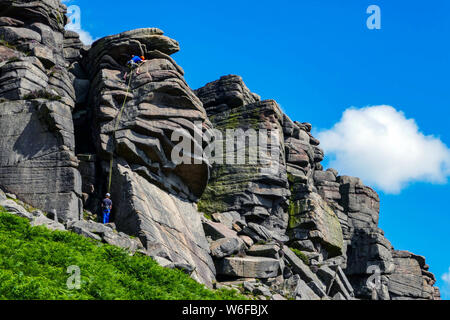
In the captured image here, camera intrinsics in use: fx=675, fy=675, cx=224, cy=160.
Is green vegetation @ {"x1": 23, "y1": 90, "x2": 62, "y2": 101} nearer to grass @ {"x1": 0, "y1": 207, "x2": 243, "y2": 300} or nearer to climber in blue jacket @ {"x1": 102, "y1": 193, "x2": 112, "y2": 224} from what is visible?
climber in blue jacket @ {"x1": 102, "y1": 193, "x2": 112, "y2": 224}

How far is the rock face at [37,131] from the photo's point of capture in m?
33.0

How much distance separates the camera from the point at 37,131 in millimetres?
34406

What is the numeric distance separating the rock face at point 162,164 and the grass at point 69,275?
229cm

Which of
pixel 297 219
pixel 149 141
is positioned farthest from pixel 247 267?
pixel 297 219

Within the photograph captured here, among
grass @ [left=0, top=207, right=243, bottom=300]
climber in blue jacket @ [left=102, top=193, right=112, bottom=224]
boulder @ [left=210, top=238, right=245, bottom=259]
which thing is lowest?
grass @ [left=0, top=207, right=243, bottom=300]

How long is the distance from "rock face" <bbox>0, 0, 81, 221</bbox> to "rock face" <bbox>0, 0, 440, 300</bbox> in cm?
7

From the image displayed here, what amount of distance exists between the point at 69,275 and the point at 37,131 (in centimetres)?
1486

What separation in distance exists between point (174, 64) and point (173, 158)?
21.0ft

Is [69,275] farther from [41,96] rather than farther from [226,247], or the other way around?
[41,96]

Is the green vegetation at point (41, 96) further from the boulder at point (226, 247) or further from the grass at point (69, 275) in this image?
the boulder at point (226, 247)

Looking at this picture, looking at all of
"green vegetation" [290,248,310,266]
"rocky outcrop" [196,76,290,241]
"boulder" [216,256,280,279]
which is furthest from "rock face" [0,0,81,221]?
"green vegetation" [290,248,310,266]

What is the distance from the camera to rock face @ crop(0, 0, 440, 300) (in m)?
33.4
